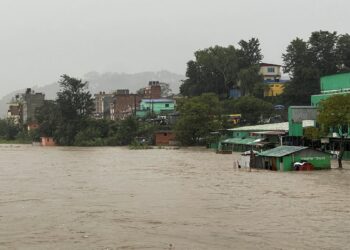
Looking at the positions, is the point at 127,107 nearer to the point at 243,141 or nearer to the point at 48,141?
the point at 48,141

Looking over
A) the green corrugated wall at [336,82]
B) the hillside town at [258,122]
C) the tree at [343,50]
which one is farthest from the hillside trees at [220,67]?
the green corrugated wall at [336,82]

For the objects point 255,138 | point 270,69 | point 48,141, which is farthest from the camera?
point 270,69

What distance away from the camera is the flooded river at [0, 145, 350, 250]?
12.9 meters

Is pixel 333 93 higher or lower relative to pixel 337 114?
higher

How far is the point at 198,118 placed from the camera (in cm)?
5722

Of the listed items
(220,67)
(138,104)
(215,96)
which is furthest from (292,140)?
(138,104)

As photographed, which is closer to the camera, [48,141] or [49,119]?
[48,141]

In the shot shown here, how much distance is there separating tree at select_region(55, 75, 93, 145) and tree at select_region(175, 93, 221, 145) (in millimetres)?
19257

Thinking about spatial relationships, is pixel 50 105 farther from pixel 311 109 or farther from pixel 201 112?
pixel 311 109

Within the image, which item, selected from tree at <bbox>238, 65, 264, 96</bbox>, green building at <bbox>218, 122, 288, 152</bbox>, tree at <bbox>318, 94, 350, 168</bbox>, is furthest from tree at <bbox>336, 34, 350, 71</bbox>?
tree at <bbox>318, 94, 350, 168</bbox>

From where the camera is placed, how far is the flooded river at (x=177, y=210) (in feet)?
42.2

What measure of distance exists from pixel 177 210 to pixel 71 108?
58.9 meters

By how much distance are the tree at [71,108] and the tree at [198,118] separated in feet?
63.2

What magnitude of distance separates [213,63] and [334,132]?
3731 cm
